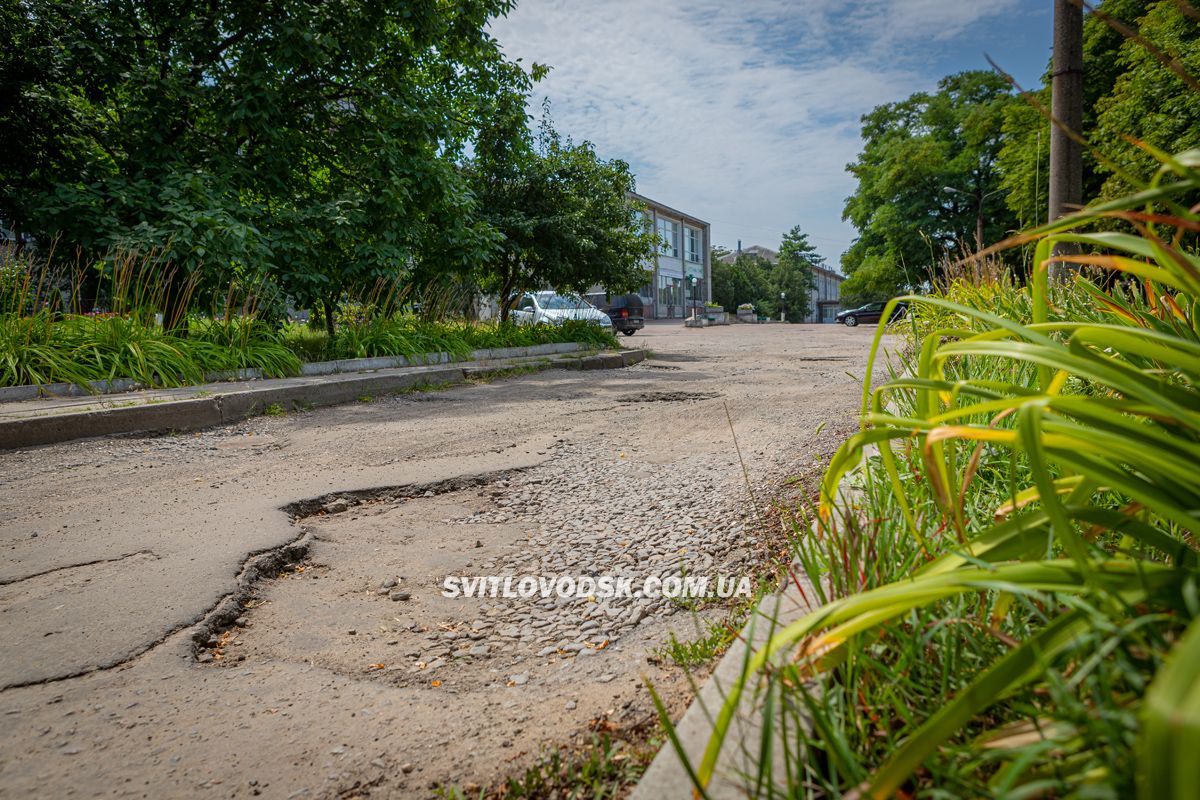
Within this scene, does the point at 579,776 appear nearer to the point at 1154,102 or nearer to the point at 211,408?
the point at 211,408

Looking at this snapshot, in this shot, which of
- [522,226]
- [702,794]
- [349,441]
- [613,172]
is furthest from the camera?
[613,172]

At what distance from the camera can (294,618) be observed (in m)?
2.19

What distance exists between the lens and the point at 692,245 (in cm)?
5591

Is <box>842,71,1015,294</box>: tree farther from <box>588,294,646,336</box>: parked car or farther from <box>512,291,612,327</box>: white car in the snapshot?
<box>512,291,612,327</box>: white car

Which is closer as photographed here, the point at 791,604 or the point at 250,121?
the point at 791,604

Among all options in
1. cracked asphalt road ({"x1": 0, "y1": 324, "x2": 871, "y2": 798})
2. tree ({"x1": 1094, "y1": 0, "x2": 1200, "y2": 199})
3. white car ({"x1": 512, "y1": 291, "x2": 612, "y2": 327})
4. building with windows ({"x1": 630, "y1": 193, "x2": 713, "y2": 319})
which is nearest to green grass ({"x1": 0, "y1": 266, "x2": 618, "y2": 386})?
cracked asphalt road ({"x1": 0, "y1": 324, "x2": 871, "y2": 798})

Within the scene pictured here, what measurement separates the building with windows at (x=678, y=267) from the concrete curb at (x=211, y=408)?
4066 centimetres

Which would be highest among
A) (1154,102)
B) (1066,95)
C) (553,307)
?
(1154,102)

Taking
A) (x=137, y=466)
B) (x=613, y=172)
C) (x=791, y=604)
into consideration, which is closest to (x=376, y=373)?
(x=137, y=466)

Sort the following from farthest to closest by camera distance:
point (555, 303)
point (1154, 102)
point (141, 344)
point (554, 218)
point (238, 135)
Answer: point (555, 303) → point (1154, 102) → point (554, 218) → point (238, 135) → point (141, 344)

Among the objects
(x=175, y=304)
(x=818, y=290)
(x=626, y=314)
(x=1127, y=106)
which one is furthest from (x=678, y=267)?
(x=818, y=290)

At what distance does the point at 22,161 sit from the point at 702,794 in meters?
10.4

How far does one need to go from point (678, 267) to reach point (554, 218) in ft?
135

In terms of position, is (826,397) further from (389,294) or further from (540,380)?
(389,294)
